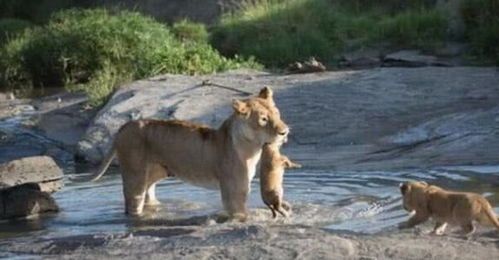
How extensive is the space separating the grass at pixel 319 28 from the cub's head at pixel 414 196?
16.8m

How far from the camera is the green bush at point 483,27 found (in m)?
24.9

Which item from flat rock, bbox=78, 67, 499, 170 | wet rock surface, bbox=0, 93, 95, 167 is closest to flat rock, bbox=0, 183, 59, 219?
flat rock, bbox=78, 67, 499, 170

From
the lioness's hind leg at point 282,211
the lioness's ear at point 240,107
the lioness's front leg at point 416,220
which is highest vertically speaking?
the lioness's ear at point 240,107

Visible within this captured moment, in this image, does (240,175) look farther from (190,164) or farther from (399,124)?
(399,124)

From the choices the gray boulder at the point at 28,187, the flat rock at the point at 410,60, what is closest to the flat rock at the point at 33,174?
the gray boulder at the point at 28,187

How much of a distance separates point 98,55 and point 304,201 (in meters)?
15.7

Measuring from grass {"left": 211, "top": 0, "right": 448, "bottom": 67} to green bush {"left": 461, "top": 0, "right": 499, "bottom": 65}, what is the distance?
696mm

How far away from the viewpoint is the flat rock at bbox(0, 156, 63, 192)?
42.6 feet

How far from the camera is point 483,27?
25.8 meters

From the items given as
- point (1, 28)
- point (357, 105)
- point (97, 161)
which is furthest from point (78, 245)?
point (1, 28)

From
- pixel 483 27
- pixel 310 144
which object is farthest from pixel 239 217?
pixel 483 27

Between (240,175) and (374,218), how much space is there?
117 centimetres

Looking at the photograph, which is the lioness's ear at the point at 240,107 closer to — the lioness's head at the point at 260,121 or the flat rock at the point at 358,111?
the lioness's head at the point at 260,121

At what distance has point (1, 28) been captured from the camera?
34.9 m
